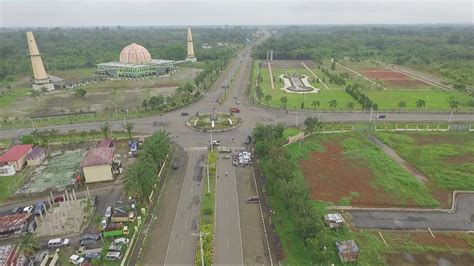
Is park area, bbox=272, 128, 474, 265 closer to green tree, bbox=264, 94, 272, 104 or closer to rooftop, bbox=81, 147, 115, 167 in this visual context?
green tree, bbox=264, 94, 272, 104

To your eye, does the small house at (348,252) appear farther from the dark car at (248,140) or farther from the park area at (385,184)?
the dark car at (248,140)

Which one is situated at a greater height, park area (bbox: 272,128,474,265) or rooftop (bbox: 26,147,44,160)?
rooftop (bbox: 26,147,44,160)

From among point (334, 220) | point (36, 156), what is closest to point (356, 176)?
point (334, 220)

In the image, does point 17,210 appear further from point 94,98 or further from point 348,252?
point 94,98

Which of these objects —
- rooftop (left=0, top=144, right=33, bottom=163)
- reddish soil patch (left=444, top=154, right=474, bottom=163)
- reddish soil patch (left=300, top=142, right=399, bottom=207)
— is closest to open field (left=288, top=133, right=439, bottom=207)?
reddish soil patch (left=300, top=142, right=399, bottom=207)

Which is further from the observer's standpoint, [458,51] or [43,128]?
[458,51]

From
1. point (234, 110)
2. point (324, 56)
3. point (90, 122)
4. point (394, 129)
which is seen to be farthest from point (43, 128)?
point (324, 56)

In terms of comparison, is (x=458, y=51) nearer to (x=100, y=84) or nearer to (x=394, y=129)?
(x=394, y=129)

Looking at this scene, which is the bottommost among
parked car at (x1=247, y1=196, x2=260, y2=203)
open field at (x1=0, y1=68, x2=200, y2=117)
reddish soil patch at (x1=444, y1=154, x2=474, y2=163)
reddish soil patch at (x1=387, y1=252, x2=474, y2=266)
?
reddish soil patch at (x1=387, y1=252, x2=474, y2=266)
